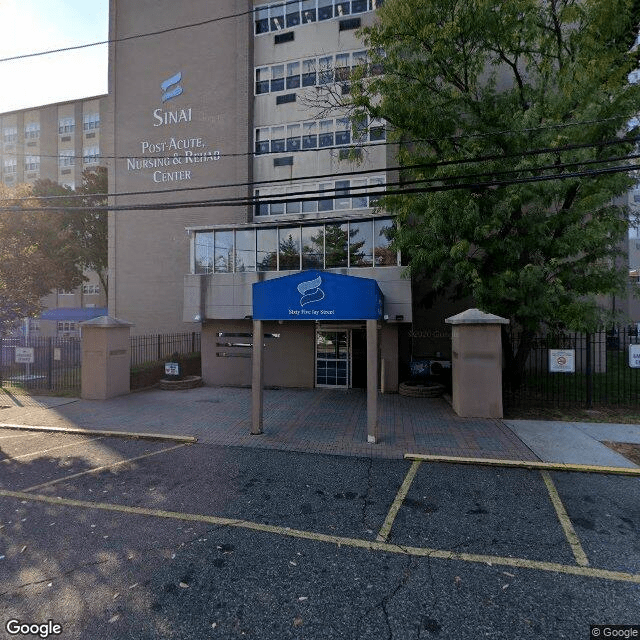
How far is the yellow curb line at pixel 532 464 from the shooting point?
21.6 feet

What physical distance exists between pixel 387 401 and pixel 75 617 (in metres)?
9.98

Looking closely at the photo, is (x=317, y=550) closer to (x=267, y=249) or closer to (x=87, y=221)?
(x=267, y=249)

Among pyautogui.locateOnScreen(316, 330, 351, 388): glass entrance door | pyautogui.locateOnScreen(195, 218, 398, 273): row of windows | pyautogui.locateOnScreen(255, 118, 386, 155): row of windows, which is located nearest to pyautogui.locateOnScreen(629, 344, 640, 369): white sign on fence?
pyautogui.locateOnScreen(195, 218, 398, 273): row of windows

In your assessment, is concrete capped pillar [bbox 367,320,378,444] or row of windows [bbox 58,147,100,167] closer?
concrete capped pillar [bbox 367,320,378,444]

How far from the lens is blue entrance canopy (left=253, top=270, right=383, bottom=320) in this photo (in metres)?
8.15

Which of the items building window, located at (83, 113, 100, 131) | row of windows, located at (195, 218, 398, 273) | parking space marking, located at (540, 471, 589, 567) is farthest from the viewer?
building window, located at (83, 113, 100, 131)

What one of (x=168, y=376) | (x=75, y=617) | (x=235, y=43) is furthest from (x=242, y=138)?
(x=75, y=617)

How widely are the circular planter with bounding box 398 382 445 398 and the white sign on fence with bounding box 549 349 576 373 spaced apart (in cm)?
340

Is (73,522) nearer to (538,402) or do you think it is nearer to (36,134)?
(538,402)

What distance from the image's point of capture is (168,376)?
50.4 feet

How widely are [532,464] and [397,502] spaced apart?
2879 mm

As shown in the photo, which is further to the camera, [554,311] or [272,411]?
[272,411]

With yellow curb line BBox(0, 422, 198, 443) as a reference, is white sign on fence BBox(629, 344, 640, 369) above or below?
above

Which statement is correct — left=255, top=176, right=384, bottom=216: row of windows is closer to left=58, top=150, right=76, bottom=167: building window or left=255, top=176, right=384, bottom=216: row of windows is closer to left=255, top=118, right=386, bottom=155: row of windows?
left=255, top=118, right=386, bottom=155: row of windows
